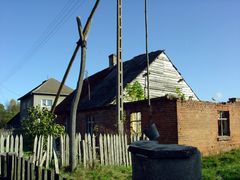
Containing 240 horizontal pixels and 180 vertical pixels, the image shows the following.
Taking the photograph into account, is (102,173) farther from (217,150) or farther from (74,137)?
(217,150)

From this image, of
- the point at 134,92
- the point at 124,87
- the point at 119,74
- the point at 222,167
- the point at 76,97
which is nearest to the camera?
the point at 76,97

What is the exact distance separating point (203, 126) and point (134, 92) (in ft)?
18.4

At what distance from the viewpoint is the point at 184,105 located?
14.3 meters

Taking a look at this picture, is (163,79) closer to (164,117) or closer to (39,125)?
(164,117)

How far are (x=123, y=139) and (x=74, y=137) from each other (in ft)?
7.86

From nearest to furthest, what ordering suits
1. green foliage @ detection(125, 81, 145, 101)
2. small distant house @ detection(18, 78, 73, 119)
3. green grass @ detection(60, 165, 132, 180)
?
green grass @ detection(60, 165, 132, 180) → green foliage @ detection(125, 81, 145, 101) → small distant house @ detection(18, 78, 73, 119)

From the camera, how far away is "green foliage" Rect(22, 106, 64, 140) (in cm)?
1361

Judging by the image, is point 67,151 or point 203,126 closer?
point 67,151

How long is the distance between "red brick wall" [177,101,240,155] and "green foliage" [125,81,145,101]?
5.09m

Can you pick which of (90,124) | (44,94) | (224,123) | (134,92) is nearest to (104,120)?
(90,124)

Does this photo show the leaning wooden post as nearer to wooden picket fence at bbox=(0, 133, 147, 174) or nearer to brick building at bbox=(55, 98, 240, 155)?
wooden picket fence at bbox=(0, 133, 147, 174)

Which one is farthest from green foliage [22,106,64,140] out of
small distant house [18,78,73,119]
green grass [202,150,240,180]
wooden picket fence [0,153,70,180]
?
small distant house [18,78,73,119]

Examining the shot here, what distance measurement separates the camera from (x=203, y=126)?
49.8 feet

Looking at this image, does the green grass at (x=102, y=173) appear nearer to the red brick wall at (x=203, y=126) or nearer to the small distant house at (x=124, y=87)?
the red brick wall at (x=203, y=126)
